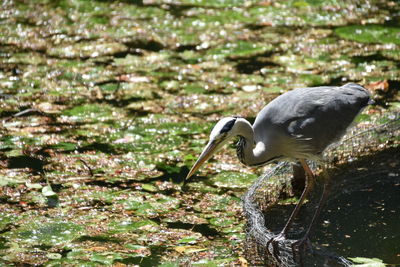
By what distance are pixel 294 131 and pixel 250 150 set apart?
0.33m

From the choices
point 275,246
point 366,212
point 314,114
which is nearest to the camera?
point 275,246

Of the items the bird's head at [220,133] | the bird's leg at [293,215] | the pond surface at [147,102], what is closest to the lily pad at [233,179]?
the pond surface at [147,102]

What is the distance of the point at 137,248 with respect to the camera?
4652mm

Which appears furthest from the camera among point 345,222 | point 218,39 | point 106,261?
point 218,39

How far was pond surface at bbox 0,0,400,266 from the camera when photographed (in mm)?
4828

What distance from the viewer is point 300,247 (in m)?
Result: 4.60

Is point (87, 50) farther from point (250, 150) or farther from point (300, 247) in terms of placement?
point (300, 247)

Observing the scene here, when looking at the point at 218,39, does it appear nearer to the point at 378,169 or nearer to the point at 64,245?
the point at 378,169

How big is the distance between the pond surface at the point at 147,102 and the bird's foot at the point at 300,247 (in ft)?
1.17

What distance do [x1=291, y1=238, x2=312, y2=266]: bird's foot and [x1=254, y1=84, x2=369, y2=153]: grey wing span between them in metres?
0.65

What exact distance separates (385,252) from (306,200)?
37.9 inches

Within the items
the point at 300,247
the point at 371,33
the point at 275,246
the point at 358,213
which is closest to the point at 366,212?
the point at 358,213

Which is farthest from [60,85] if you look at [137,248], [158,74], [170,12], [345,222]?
[345,222]

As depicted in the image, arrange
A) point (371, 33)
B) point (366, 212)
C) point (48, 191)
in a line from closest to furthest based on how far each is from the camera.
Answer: point (366, 212) → point (48, 191) → point (371, 33)
